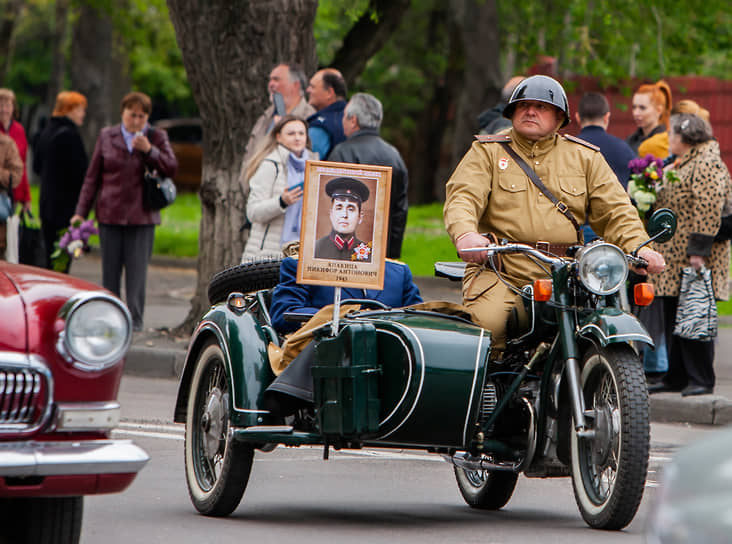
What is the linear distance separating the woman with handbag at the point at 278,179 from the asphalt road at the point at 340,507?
72.4 inches

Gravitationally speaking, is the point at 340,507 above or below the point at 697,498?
Result: below

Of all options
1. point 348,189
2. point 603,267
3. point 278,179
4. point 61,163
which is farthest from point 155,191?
point 603,267

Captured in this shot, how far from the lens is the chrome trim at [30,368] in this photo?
4570 mm

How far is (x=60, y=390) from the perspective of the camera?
15.3 ft

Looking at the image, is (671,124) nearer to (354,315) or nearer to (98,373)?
(354,315)

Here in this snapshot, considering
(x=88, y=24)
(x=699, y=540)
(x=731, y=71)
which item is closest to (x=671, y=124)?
(x=699, y=540)

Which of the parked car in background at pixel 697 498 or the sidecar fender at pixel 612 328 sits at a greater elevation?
the sidecar fender at pixel 612 328

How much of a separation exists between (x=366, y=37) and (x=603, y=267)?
10.9 metres

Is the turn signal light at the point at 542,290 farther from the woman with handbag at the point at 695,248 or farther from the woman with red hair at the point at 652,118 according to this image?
the woman with red hair at the point at 652,118

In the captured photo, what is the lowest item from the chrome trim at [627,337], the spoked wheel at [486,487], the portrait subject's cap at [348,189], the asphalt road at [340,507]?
the asphalt road at [340,507]

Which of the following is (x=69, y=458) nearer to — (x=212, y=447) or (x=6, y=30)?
(x=212, y=447)

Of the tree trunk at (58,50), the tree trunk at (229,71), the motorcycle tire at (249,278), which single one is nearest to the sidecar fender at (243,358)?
the motorcycle tire at (249,278)

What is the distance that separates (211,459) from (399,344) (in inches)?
44.3

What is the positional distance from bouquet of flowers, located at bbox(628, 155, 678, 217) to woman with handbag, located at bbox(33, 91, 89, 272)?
6.58 metres
